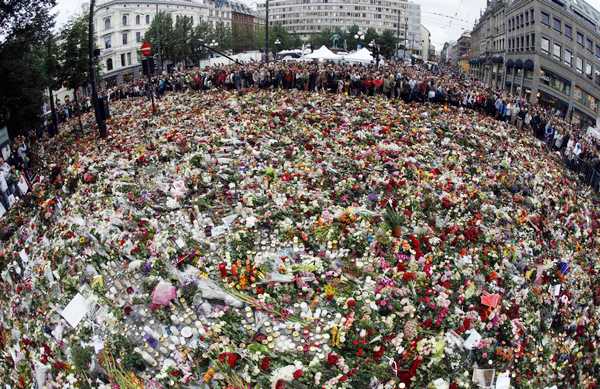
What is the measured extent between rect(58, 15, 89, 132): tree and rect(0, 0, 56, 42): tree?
117 centimetres

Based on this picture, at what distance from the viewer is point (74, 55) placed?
2006cm

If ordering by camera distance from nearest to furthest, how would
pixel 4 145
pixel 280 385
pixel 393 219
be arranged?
pixel 280 385 < pixel 393 219 < pixel 4 145

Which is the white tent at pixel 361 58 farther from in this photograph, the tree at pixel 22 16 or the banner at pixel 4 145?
the banner at pixel 4 145

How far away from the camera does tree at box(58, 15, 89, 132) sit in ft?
64.8

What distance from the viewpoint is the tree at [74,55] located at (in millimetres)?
19750

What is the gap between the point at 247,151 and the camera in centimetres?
1138

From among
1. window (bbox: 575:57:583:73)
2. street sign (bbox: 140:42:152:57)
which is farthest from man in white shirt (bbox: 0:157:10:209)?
window (bbox: 575:57:583:73)

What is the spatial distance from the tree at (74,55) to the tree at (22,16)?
Answer: 117cm

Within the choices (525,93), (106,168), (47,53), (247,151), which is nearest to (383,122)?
(247,151)

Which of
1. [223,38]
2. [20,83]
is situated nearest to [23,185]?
[20,83]

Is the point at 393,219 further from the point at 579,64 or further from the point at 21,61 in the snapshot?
the point at 579,64

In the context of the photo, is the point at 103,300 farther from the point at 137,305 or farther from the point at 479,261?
the point at 479,261

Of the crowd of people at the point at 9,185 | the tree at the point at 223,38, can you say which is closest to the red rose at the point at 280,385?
the crowd of people at the point at 9,185

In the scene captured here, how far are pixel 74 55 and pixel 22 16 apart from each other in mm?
2663
